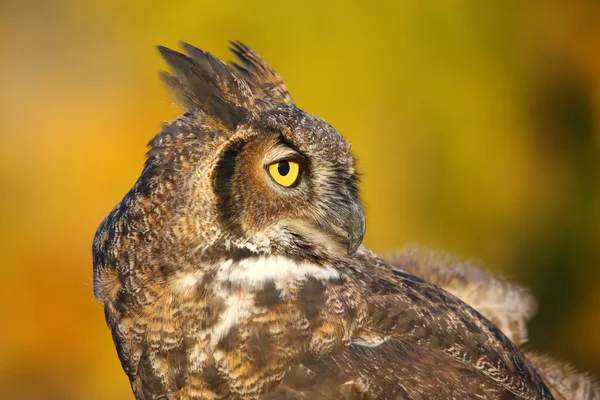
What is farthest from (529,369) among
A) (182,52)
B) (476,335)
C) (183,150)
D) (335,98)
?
(335,98)

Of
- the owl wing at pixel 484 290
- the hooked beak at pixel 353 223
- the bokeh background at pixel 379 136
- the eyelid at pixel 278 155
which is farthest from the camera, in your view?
the bokeh background at pixel 379 136

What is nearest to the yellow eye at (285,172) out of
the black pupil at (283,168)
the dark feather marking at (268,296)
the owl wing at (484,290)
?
the black pupil at (283,168)

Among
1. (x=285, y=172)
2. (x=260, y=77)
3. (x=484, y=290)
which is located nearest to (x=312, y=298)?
(x=285, y=172)

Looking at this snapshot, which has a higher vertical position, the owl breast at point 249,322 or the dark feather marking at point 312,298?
the dark feather marking at point 312,298

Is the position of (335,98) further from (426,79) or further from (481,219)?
(481,219)

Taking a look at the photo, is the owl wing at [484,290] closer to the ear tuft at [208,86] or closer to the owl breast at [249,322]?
the owl breast at [249,322]

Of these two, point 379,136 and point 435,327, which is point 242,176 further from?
point 379,136
